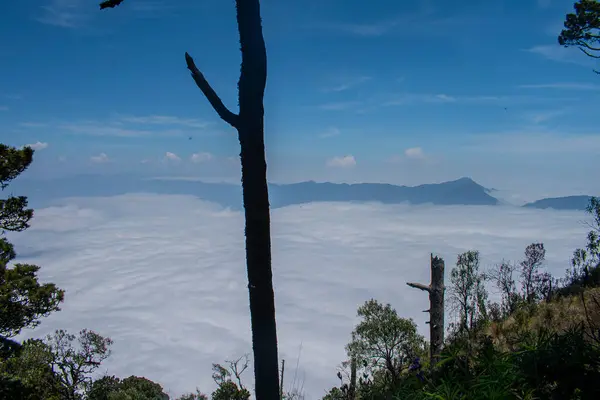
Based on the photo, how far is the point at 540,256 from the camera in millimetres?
50062

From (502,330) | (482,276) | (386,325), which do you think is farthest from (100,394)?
(482,276)

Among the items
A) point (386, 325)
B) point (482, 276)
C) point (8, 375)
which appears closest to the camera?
point (8, 375)

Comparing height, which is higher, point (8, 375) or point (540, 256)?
point (540, 256)

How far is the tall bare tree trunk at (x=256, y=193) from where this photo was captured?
560cm

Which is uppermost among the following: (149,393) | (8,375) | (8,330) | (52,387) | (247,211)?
(247,211)

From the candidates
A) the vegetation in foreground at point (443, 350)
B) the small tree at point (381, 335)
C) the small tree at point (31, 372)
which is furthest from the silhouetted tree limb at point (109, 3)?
the small tree at point (381, 335)

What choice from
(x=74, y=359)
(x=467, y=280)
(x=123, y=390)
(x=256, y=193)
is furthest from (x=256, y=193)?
(x=467, y=280)

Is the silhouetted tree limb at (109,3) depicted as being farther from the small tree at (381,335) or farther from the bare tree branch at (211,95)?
the small tree at (381,335)

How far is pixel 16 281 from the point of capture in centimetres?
1686

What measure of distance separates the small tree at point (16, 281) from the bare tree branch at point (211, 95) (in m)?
14.6

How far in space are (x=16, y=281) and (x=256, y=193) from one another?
16.2 m

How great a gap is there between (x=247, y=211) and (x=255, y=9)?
Answer: 2.90 m

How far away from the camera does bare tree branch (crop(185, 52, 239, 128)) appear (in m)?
5.23

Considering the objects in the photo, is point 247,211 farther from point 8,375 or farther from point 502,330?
point 8,375
